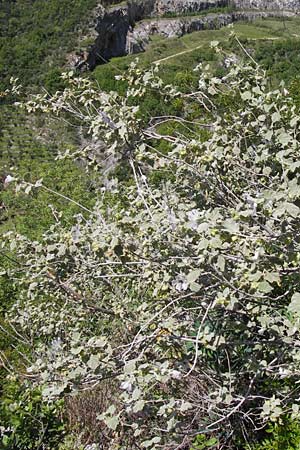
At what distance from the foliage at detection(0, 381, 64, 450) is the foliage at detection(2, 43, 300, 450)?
17cm

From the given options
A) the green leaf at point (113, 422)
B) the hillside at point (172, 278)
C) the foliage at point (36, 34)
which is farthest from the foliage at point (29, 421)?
the foliage at point (36, 34)

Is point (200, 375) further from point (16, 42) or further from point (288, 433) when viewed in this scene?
point (16, 42)

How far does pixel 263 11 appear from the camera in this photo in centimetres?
9425

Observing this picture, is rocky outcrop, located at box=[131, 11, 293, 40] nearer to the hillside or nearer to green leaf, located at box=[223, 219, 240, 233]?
the hillside

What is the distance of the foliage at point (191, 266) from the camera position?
5.38 feet

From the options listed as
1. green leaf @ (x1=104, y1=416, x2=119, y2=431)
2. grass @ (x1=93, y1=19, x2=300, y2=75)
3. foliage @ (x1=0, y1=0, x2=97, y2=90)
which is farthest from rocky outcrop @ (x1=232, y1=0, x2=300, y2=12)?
green leaf @ (x1=104, y1=416, x2=119, y2=431)

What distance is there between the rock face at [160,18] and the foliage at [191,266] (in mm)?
65640

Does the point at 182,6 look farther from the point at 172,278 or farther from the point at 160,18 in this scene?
the point at 172,278

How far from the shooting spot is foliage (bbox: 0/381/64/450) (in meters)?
2.26

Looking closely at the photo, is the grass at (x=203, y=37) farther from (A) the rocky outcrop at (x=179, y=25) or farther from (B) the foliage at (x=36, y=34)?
(B) the foliage at (x=36, y=34)

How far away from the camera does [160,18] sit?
87.9 meters

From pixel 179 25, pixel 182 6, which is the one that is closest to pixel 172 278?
pixel 179 25

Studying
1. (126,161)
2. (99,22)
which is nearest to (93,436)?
(126,161)

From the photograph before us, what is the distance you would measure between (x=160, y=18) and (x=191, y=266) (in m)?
92.0
